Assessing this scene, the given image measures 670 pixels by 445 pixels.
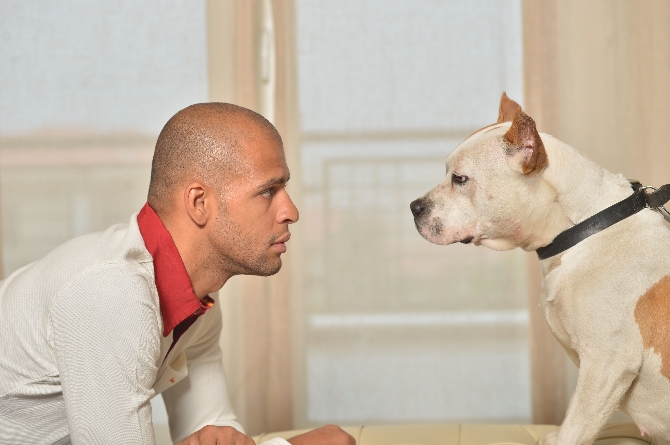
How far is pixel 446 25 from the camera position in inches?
120

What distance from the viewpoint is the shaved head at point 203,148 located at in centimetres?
143

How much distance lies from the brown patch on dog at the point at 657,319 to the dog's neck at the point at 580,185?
209mm

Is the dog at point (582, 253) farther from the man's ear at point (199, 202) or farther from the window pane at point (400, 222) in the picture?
the window pane at point (400, 222)

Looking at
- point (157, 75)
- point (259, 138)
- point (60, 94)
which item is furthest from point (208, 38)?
point (259, 138)

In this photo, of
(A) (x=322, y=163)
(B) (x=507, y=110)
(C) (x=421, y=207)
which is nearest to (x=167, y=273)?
(C) (x=421, y=207)

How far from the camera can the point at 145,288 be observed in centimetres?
128

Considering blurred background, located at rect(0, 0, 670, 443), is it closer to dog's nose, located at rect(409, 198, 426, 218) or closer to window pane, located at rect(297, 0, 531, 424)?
window pane, located at rect(297, 0, 531, 424)

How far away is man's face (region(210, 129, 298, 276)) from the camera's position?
1431 mm

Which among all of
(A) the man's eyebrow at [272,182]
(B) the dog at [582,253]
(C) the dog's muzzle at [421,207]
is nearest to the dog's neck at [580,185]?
(B) the dog at [582,253]

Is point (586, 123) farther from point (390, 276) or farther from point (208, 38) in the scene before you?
point (208, 38)

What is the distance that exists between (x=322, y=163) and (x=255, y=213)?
1.67m

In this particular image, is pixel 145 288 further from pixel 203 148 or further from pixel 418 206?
pixel 418 206

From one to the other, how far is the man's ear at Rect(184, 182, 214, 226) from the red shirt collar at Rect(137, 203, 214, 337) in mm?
67

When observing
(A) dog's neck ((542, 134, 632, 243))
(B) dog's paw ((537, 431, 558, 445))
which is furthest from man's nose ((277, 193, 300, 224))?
(B) dog's paw ((537, 431, 558, 445))
